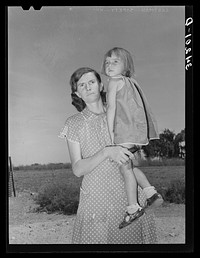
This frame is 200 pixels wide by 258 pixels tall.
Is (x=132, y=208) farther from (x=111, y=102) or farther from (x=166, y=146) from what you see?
(x=111, y=102)

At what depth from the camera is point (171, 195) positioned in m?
2.64

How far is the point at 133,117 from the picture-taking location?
2.61m

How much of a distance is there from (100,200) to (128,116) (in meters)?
0.57

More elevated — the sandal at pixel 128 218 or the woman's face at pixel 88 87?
the woman's face at pixel 88 87

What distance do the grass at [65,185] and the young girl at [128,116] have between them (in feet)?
0.27

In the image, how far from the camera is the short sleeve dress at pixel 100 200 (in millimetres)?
2598

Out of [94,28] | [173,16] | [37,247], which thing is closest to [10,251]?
[37,247]

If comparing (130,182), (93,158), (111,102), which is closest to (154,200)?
(130,182)

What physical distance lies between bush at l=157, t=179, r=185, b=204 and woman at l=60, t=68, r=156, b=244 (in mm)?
142

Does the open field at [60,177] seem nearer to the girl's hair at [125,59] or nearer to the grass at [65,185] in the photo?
the grass at [65,185]

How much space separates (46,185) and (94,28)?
3.49 ft

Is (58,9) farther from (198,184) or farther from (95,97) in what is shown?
(198,184)

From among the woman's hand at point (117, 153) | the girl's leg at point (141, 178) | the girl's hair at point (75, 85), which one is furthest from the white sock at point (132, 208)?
the girl's hair at point (75, 85)

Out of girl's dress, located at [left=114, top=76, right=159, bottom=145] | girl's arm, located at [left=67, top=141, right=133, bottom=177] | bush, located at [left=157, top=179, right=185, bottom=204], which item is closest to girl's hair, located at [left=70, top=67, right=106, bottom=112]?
girl's dress, located at [left=114, top=76, right=159, bottom=145]
